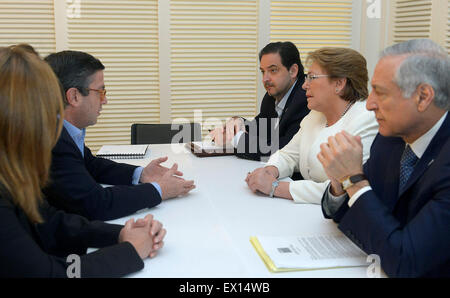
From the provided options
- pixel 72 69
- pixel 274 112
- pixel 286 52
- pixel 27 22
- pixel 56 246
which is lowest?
pixel 56 246

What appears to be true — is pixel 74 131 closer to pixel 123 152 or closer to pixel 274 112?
pixel 123 152

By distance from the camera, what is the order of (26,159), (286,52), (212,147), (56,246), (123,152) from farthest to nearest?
(286,52) < (212,147) < (123,152) < (56,246) < (26,159)

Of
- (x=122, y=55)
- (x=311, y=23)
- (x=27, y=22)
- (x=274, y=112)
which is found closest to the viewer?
(x=274, y=112)

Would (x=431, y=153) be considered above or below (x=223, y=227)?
above

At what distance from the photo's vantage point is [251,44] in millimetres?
4418

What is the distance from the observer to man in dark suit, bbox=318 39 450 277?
1229 mm

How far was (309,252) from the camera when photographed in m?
1.43

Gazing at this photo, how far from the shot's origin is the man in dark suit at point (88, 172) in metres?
1.81

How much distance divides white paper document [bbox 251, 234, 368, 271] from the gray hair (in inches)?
20.3

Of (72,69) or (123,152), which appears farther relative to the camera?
(123,152)

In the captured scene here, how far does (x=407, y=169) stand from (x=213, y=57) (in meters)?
3.11

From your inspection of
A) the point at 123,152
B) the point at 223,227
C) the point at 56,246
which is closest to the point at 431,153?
the point at 223,227
